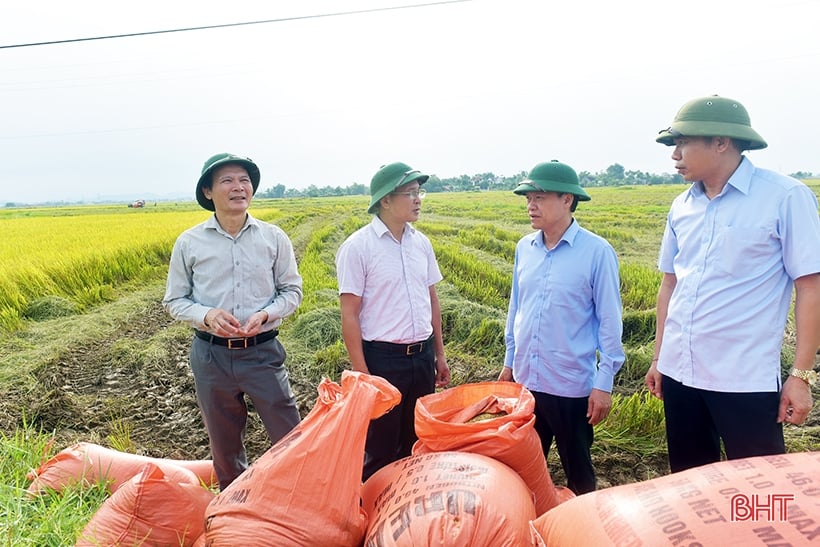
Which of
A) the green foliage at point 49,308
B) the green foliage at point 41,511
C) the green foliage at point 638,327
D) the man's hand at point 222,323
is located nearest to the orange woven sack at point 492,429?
the man's hand at point 222,323

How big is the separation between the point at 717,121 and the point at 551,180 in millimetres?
592

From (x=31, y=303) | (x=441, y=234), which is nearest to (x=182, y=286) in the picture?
(x=31, y=303)

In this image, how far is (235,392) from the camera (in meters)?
2.31

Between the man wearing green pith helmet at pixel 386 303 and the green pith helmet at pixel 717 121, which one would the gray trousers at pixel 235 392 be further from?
the green pith helmet at pixel 717 121

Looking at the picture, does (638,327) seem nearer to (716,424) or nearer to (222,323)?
(716,424)

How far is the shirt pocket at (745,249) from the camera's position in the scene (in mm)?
1696

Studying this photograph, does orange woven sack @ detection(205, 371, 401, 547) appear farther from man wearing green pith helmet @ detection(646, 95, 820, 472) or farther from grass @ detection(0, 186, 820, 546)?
man wearing green pith helmet @ detection(646, 95, 820, 472)

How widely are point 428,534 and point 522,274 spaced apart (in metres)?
1.27

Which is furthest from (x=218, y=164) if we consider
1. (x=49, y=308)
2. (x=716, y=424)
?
(x=49, y=308)

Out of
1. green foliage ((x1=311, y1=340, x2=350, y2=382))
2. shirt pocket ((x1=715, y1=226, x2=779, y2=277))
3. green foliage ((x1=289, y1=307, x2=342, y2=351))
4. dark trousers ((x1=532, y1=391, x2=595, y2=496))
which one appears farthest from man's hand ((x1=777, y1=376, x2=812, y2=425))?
green foliage ((x1=289, y1=307, x2=342, y2=351))

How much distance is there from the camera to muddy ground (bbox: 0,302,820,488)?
9.61 feet

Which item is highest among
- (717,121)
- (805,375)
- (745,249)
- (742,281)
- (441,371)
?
(717,121)

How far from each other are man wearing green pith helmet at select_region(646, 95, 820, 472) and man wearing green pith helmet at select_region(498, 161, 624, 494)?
32 centimetres

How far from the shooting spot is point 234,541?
4.63 feet
